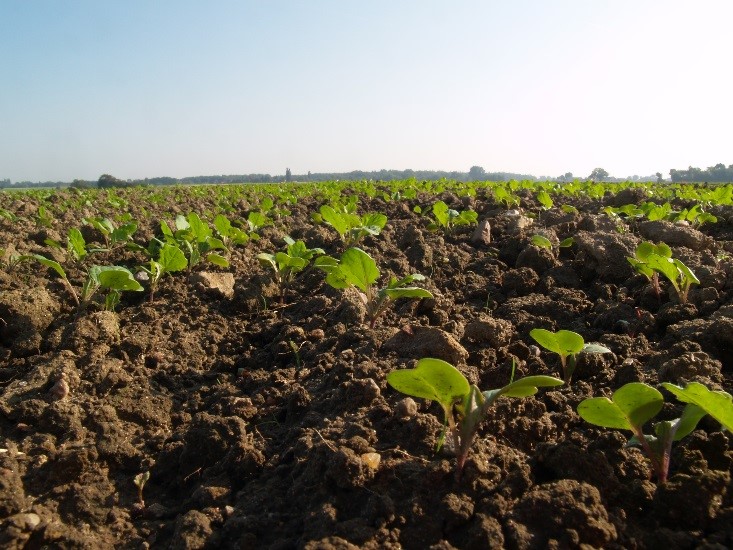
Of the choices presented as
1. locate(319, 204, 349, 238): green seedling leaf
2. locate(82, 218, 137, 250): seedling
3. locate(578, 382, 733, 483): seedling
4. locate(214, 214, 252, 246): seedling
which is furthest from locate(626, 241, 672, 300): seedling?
locate(82, 218, 137, 250): seedling

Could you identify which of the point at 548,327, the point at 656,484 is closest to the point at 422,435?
the point at 656,484

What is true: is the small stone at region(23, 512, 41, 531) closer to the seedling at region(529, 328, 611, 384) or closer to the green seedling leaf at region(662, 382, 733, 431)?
the seedling at region(529, 328, 611, 384)

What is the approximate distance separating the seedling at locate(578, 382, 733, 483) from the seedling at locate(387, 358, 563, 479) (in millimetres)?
144

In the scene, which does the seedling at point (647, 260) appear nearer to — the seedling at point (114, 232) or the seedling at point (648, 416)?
the seedling at point (648, 416)

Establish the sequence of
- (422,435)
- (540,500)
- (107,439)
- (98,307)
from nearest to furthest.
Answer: (540,500) < (422,435) < (107,439) < (98,307)

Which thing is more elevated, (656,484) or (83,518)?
(656,484)

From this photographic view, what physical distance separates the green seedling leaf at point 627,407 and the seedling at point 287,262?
2.45 meters

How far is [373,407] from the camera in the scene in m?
2.01

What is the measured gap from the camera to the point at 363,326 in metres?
2.90

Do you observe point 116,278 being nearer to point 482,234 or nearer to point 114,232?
point 114,232

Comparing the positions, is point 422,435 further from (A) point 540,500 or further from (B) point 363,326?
(B) point 363,326

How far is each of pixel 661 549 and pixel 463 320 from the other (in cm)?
175

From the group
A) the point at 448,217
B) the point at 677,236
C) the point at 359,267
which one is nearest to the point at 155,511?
the point at 359,267

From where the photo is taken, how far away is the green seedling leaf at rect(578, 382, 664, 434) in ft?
4.73
